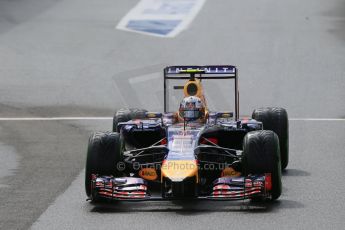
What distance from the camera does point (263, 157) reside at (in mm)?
17203

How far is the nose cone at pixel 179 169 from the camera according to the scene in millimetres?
16672

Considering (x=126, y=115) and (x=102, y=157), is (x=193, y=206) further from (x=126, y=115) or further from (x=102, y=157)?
(x=126, y=115)

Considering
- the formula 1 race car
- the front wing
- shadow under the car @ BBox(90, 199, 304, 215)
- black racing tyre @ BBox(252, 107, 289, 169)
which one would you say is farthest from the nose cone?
black racing tyre @ BBox(252, 107, 289, 169)

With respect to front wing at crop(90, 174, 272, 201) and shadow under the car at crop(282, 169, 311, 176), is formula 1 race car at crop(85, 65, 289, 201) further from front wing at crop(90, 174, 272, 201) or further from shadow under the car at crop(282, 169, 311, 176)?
shadow under the car at crop(282, 169, 311, 176)

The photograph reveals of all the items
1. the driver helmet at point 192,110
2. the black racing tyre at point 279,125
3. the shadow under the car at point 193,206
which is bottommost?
the shadow under the car at point 193,206

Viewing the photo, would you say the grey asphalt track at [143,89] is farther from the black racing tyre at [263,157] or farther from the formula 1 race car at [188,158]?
the black racing tyre at [263,157]

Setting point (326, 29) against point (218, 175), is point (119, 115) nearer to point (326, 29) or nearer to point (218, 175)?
point (218, 175)

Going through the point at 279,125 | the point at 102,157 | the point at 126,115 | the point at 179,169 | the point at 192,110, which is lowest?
the point at 179,169

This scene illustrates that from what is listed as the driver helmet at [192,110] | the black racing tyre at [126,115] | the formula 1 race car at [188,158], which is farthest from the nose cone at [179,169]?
the black racing tyre at [126,115]

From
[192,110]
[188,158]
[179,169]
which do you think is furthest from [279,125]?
[179,169]

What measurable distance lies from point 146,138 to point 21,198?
261cm

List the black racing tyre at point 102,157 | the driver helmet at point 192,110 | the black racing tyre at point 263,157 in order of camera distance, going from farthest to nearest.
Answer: the driver helmet at point 192,110, the black racing tyre at point 102,157, the black racing tyre at point 263,157

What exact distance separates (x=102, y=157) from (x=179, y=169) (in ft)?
4.13

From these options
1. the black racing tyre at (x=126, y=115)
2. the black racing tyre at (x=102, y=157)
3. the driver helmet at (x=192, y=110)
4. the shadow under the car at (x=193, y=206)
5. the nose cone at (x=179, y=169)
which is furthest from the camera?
the black racing tyre at (x=126, y=115)
